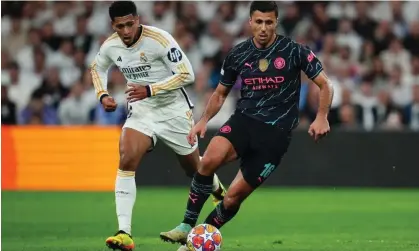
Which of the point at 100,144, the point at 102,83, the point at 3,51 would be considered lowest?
the point at 100,144

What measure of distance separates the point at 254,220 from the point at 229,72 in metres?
4.26

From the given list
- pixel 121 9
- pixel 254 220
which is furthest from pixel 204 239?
pixel 254 220

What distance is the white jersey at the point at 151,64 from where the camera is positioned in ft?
31.4

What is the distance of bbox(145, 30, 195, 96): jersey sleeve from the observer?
952cm

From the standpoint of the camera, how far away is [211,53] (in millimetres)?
19203

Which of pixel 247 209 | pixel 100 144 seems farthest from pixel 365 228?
pixel 100 144

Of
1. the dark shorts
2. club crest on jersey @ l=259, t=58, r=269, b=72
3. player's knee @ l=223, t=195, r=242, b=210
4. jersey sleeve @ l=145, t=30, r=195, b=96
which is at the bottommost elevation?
player's knee @ l=223, t=195, r=242, b=210

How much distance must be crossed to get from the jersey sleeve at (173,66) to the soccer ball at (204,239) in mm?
1580

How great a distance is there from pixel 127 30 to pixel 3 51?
10.4 metres

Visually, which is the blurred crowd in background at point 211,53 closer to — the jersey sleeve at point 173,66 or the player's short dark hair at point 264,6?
the jersey sleeve at point 173,66

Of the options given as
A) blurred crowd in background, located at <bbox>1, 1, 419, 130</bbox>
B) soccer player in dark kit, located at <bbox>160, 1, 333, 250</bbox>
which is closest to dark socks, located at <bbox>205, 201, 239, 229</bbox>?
soccer player in dark kit, located at <bbox>160, 1, 333, 250</bbox>

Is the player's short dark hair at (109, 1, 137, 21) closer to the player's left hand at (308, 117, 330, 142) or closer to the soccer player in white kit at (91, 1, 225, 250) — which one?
the soccer player in white kit at (91, 1, 225, 250)

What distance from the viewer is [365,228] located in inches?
451

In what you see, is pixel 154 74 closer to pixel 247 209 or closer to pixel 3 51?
pixel 247 209
